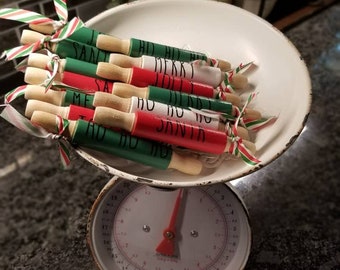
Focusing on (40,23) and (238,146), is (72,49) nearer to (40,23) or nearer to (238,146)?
(40,23)

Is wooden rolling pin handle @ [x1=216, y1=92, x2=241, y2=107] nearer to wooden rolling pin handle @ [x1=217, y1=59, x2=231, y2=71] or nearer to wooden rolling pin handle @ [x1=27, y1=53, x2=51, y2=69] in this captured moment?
wooden rolling pin handle @ [x1=217, y1=59, x2=231, y2=71]

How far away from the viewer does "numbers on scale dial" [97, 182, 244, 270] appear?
2.68 ft

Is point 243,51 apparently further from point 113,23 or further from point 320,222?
point 320,222

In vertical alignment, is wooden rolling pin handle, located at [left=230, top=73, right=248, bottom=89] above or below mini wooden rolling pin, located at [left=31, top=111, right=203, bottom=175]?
above

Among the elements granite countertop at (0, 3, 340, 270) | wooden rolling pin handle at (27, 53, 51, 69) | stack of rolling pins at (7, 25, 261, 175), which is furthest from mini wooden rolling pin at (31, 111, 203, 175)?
granite countertop at (0, 3, 340, 270)

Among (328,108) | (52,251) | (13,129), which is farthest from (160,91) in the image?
(328,108)

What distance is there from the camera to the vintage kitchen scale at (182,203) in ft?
2.64

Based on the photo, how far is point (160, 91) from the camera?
660mm

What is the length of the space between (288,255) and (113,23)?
0.61 m

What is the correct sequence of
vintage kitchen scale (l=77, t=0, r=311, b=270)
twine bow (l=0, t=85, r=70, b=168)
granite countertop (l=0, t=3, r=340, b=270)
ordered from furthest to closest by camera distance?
granite countertop (l=0, t=3, r=340, b=270) → vintage kitchen scale (l=77, t=0, r=311, b=270) → twine bow (l=0, t=85, r=70, b=168)

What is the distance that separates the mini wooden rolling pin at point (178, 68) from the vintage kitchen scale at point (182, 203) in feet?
0.29

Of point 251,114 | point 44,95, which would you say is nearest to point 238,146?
point 251,114

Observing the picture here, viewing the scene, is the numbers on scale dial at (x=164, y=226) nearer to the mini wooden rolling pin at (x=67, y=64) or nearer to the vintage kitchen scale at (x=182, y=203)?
the vintage kitchen scale at (x=182, y=203)

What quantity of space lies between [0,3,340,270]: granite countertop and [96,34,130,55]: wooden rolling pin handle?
437 millimetres
